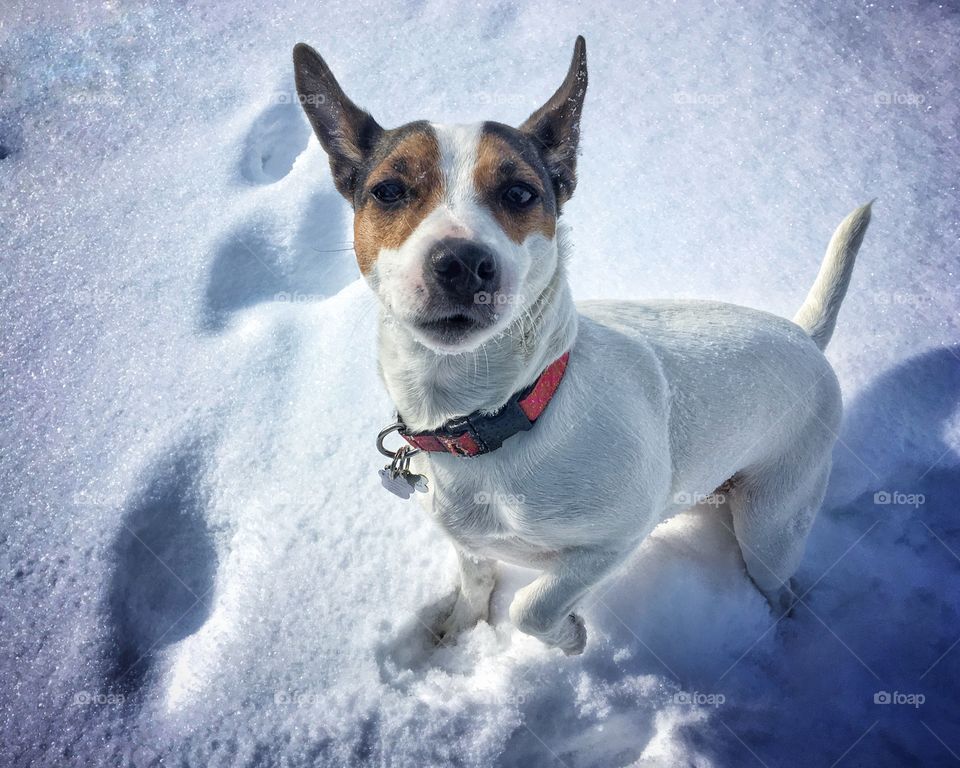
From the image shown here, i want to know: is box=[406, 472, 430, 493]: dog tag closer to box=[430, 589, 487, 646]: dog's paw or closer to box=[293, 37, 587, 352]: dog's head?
box=[293, 37, 587, 352]: dog's head

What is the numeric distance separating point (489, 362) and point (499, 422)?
172 mm

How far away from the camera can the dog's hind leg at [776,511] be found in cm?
217

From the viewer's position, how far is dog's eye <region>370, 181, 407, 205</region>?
5.32 feet

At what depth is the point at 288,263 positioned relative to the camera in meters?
3.36

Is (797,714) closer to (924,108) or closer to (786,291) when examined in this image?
(786,291)

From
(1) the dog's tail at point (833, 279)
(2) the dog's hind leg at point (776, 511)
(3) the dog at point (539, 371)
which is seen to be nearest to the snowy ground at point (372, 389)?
(2) the dog's hind leg at point (776, 511)

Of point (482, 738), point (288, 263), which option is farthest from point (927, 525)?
point (288, 263)

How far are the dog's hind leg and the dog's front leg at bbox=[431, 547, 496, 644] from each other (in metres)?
1.09

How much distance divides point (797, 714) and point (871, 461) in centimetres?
123

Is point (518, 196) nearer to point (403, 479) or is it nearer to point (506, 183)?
point (506, 183)

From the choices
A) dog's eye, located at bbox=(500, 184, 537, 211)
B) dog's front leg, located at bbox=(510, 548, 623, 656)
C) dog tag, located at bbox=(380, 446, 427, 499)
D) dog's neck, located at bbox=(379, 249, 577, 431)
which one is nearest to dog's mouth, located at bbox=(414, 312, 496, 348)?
dog's neck, located at bbox=(379, 249, 577, 431)

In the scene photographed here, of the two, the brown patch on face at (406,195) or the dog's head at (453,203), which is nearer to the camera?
the dog's head at (453,203)

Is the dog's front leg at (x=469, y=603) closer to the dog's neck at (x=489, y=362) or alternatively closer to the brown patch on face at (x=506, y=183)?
the dog's neck at (x=489, y=362)

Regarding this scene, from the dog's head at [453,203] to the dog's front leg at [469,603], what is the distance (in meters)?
1.25
